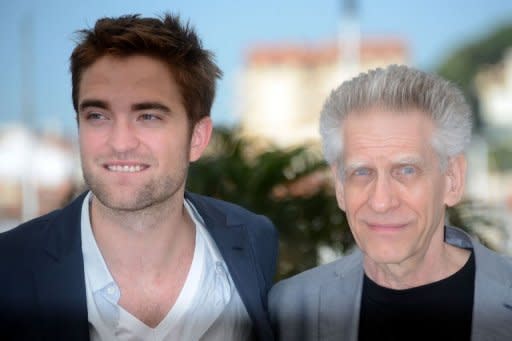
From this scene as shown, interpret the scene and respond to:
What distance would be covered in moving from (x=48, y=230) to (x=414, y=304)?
1.18 m

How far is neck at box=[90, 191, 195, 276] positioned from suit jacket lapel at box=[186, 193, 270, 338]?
0.38 ft

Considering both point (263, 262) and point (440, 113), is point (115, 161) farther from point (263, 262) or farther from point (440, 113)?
point (440, 113)

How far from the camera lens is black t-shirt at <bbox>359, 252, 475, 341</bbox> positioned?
7.23 feet

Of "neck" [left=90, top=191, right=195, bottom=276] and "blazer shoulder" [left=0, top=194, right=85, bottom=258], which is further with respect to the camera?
"neck" [left=90, top=191, right=195, bottom=276]

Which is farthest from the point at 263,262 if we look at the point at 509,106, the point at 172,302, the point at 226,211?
the point at 509,106

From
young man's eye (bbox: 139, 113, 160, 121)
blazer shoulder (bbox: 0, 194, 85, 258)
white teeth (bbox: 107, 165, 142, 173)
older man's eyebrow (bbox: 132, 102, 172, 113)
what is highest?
older man's eyebrow (bbox: 132, 102, 172, 113)

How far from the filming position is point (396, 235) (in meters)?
2.20

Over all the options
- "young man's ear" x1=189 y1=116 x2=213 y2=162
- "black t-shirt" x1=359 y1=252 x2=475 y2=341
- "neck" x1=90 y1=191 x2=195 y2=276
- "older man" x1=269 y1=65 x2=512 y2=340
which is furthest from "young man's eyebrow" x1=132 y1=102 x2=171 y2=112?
"black t-shirt" x1=359 y1=252 x2=475 y2=341

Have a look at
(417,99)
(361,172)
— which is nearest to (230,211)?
(361,172)

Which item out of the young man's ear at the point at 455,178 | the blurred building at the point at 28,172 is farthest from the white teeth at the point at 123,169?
the blurred building at the point at 28,172

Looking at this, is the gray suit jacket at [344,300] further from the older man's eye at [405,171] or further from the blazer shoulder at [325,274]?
the older man's eye at [405,171]

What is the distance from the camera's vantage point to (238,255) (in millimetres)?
2695

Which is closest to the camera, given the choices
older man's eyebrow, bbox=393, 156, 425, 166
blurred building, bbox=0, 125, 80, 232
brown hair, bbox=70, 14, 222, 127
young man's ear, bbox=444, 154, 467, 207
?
older man's eyebrow, bbox=393, 156, 425, 166

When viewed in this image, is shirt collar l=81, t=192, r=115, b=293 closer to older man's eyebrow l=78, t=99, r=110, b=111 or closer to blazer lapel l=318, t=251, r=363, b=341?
older man's eyebrow l=78, t=99, r=110, b=111
